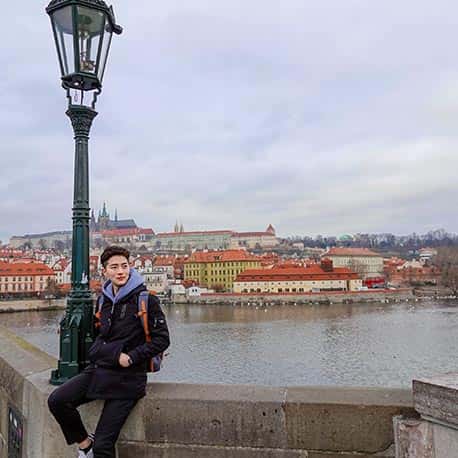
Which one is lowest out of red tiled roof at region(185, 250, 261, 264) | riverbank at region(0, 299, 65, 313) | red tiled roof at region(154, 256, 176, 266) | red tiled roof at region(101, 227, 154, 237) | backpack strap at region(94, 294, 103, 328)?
riverbank at region(0, 299, 65, 313)

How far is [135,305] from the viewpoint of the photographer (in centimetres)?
219

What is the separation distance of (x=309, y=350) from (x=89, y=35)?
79.1ft

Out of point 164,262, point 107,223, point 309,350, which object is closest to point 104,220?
point 107,223

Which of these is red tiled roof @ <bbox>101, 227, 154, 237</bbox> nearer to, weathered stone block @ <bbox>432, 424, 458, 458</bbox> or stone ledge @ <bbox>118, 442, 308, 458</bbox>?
stone ledge @ <bbox>118, 442, 308, 458</bbox>

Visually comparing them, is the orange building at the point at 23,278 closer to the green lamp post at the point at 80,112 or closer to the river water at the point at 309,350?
the river water at the point at 309,350

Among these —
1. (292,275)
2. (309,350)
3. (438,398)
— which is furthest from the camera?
(292,275)

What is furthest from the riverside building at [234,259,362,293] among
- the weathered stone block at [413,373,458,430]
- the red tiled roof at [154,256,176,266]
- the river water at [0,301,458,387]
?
the weathered stone block at [413,373,458,430]

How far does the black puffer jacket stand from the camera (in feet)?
7.03

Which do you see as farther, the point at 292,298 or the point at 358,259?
the point at 358,259

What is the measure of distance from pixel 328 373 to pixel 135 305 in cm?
1856

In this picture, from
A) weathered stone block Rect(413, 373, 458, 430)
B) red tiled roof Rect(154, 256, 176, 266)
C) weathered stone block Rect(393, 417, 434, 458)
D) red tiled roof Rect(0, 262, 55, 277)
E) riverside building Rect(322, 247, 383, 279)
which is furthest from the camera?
riverside building Rect(322, 247, 383, 279)

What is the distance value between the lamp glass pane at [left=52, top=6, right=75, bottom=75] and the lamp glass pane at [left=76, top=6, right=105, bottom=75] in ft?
0.16

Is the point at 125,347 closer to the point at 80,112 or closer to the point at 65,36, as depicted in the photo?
the point at 80,112

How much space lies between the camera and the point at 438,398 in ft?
5.60
